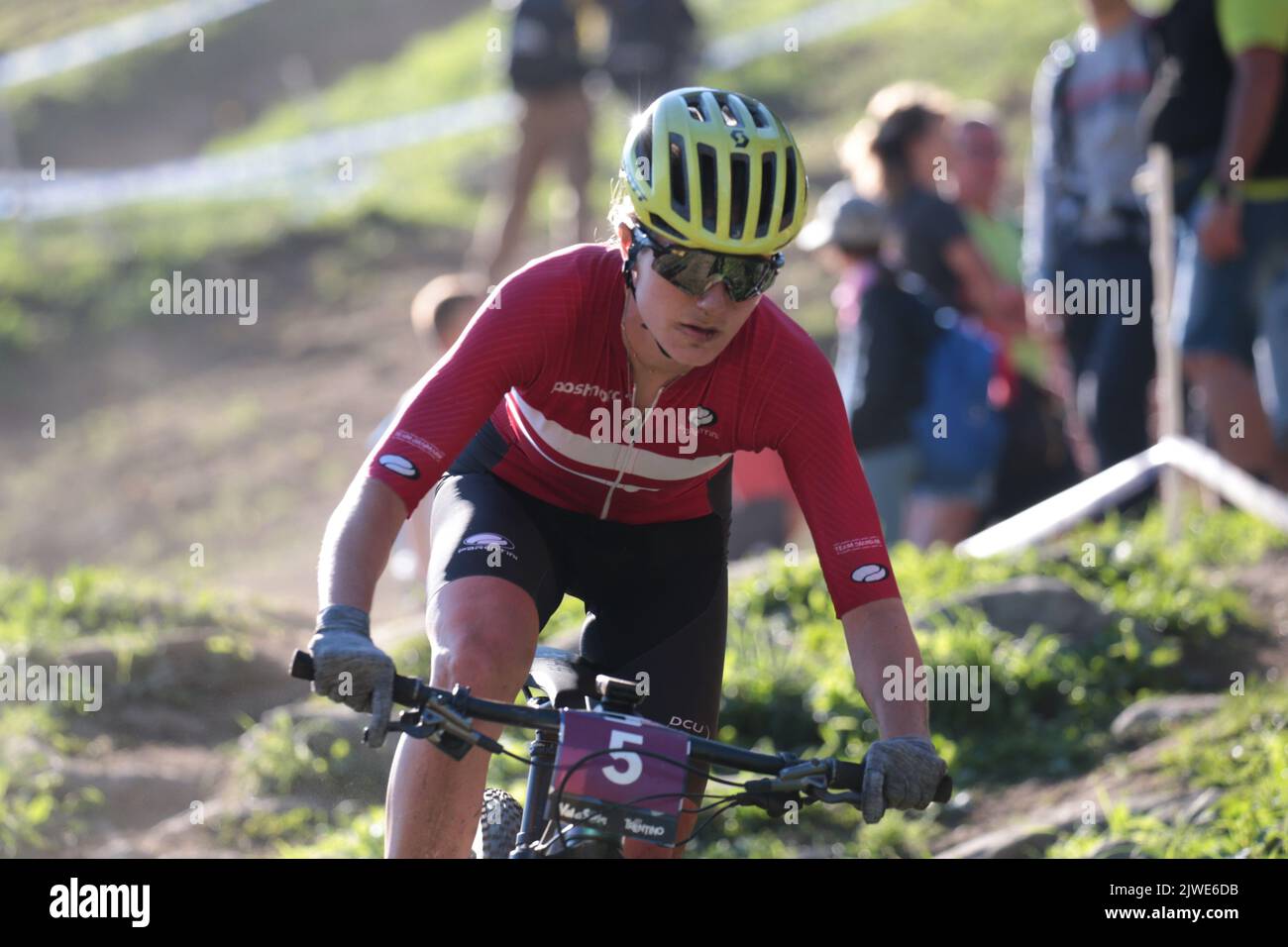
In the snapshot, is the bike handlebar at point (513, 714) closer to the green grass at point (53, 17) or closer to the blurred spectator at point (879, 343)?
the blurred spectator at point (879, 343)

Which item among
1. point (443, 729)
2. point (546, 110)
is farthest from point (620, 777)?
point (546, 110)

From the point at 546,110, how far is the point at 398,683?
31.7ft

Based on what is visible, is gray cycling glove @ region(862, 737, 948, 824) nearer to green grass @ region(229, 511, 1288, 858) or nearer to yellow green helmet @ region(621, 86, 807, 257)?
yellow green helmet @ region(621, 86, 807, 257)

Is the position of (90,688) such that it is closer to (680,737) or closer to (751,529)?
(751,529)

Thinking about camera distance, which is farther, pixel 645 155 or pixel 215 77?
pixel 215 77

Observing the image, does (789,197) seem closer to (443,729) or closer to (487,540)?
(487,540)

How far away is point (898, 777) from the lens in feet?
12.7

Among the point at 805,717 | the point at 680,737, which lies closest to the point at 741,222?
the point at 680,737

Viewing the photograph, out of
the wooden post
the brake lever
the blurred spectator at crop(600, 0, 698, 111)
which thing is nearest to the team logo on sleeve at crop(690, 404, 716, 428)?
the brake lever

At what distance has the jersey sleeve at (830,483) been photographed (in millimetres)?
4402

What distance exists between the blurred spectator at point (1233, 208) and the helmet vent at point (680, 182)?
448cm

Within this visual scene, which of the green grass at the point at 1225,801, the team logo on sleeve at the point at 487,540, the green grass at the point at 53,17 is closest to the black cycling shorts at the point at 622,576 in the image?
the team logo on sleeve at the point at 487,540

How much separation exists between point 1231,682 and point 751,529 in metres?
3.11

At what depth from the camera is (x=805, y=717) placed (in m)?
7.31
